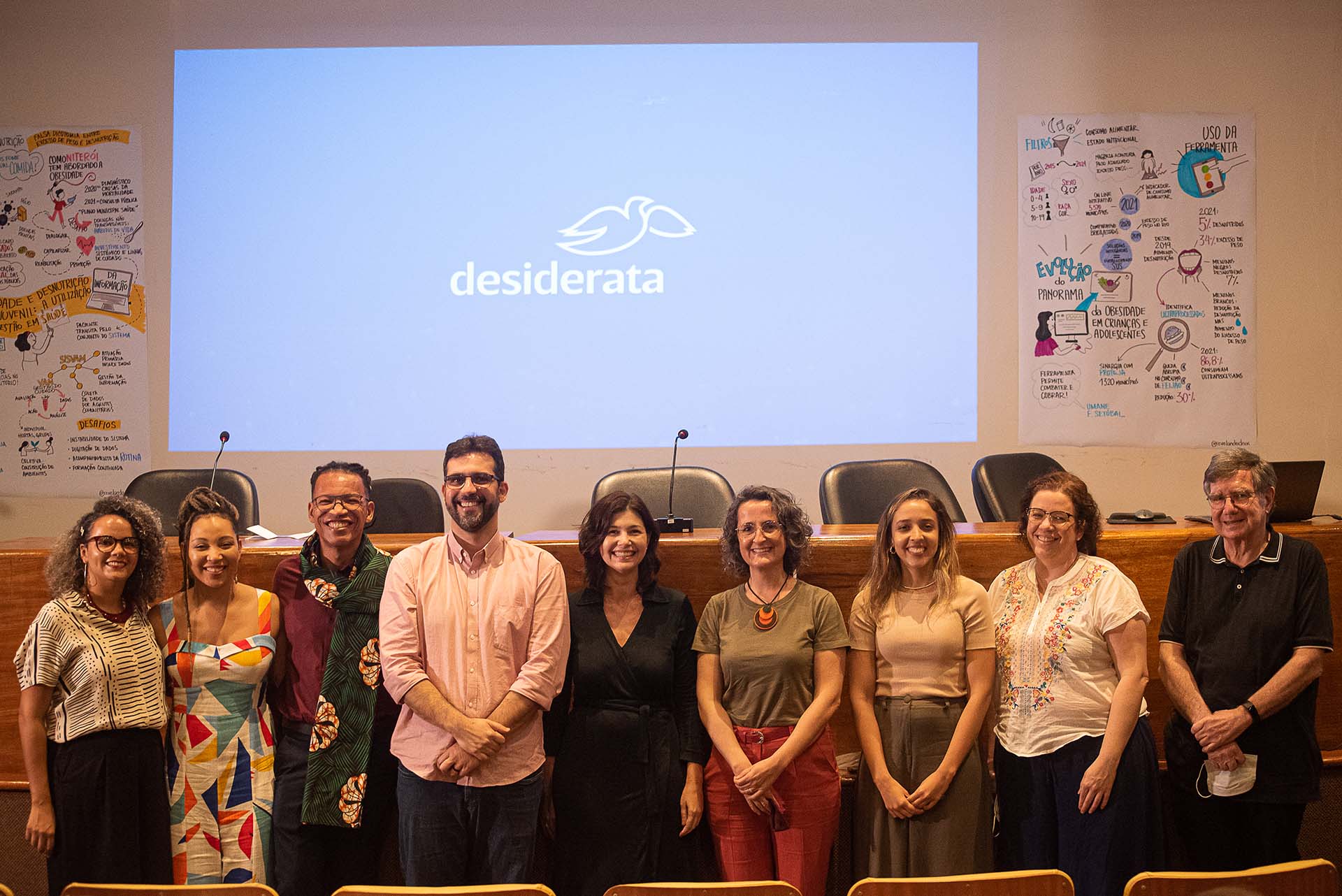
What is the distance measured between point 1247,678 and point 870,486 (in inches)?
73.3

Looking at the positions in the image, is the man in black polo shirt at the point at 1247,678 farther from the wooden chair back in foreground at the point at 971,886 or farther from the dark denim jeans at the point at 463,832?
the dark denim jeans at the point at 463,832

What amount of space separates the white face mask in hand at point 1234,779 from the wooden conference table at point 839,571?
50 cm

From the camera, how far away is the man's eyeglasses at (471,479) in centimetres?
255

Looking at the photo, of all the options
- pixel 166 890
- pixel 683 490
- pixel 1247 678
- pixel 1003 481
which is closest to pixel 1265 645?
pixel 1247 678

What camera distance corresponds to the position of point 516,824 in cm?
242

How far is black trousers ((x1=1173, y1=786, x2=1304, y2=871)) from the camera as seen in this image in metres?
2.61

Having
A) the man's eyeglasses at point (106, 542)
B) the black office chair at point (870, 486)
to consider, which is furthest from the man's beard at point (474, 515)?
the black office chair at point (870, 486)

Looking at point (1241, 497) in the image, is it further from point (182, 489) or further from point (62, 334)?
point (62, 334)

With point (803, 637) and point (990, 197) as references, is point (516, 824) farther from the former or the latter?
point (990, 197)

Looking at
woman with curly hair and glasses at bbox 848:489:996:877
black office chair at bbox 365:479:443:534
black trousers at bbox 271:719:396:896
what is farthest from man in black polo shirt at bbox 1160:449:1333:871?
black office chair at bbox 365:479:443:534

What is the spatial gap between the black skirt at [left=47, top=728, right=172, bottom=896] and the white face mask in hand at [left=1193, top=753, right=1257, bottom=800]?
102 inches

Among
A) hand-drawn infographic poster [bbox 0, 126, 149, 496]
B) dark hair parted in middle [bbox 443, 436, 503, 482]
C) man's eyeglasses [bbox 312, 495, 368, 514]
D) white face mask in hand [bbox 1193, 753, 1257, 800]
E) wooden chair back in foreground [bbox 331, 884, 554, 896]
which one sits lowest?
white face mask in hand [bbox 1193, 753, 1257, 800]

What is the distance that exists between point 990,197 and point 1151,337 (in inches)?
42.1

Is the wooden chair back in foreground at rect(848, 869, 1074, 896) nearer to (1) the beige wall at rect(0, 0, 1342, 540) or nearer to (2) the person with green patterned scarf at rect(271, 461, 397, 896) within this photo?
(2) the person with green patterned scarf at rect(271, 461, 397, 896)
